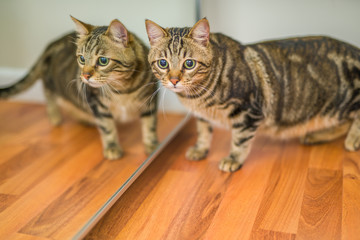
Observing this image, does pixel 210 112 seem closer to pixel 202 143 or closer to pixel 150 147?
pixel 202 143

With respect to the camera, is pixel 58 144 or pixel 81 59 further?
pixel 58 144

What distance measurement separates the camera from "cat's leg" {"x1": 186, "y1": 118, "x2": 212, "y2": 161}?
1.83m

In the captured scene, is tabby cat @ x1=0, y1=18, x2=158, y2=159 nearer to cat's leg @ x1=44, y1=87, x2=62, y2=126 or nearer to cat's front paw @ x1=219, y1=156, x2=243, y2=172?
cat's leg @ x1=44, y1=87, x2=62, y2=126

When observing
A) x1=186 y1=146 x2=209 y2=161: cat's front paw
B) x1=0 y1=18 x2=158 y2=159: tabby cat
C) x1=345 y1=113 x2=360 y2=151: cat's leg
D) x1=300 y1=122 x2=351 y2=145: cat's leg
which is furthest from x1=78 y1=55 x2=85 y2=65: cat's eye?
x1=345 y1=113 x2=360 y2=151: cat's leg

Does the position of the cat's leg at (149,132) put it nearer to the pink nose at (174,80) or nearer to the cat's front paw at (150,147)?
the cat's front paw at (150,147)

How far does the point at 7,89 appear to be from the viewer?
6.61 ft

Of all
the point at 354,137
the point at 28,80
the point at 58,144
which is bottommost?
the point at 58,144

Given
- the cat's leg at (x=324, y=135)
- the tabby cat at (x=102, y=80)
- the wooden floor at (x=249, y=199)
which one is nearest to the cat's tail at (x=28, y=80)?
the tabby cat at (x=102, y=80)

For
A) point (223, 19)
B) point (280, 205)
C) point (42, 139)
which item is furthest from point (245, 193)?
point (42, 139)

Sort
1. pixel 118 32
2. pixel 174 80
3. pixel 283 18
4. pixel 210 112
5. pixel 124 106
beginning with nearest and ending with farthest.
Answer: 1. pixel 174 80
2. pixel 118 32
3. pixel 210 112
4. pixel 124 106
5. pixel 283 18

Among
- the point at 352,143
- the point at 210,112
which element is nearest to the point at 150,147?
the point at 210,112

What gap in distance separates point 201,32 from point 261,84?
385 mm

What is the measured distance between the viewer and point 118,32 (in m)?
1.53

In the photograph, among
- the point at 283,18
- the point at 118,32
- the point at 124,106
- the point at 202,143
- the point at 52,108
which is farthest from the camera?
the point at 52,108
